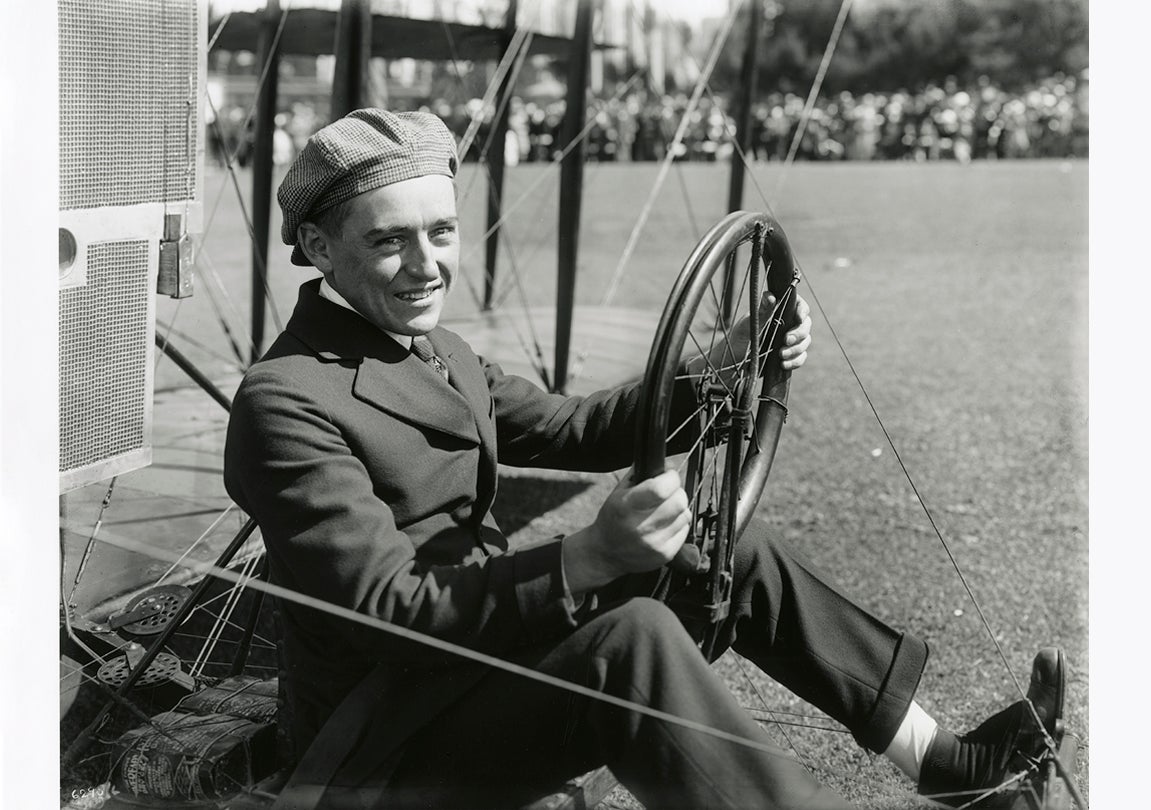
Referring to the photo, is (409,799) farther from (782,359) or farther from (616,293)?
(616,293)

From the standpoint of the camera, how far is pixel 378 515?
184cm

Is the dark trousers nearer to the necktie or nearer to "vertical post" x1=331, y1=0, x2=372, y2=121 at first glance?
the necktie

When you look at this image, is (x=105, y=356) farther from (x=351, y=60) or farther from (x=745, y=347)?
(x=351, y=60)

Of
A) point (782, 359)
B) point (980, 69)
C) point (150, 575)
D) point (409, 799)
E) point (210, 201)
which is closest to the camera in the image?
point (409, 799)

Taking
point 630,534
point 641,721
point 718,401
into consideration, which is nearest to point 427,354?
point 718,401

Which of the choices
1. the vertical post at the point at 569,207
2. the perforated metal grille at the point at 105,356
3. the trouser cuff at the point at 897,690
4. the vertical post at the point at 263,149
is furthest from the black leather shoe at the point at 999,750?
the vertical post at the point at 569,207

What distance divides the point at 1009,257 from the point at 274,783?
37.4ft

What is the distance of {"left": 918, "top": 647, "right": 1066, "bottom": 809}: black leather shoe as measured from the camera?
2.23 metres

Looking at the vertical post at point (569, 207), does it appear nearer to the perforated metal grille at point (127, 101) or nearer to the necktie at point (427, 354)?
the perforated metal grille at point (127, 101)

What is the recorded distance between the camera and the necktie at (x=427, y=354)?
7.13 ft

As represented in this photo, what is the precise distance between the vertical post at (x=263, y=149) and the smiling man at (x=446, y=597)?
→ 3.16 metres
